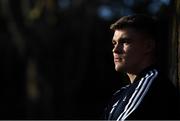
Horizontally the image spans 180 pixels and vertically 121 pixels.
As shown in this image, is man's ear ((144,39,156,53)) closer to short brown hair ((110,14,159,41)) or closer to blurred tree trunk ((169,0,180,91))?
short brown hair ((110,14,159,41))

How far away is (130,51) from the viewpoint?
13.2 feet

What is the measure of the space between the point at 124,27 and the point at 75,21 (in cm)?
1535

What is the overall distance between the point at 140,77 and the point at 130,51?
177 mm

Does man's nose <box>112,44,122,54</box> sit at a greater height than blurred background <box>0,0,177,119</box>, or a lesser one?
greater

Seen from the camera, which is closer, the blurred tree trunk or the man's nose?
the man's nose

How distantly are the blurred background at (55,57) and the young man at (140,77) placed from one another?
13.0 m

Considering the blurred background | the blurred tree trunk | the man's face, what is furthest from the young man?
the blurred background

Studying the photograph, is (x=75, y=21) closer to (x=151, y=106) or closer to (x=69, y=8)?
(x=69, y=8)

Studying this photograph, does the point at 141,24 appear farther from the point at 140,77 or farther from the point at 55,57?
the point at 55,57

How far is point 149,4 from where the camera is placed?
15469 millimetres

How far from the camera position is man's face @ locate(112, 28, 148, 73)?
3.98 m

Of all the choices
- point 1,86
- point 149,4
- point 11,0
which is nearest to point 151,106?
point 149,4

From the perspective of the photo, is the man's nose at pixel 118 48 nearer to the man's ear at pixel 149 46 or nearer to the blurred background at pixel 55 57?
the man's ear at pixel 149 46

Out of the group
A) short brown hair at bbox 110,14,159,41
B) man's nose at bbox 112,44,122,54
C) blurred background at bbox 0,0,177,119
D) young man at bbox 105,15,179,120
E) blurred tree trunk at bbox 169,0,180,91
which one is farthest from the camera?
blurred background at bbox 0,0,177,119
